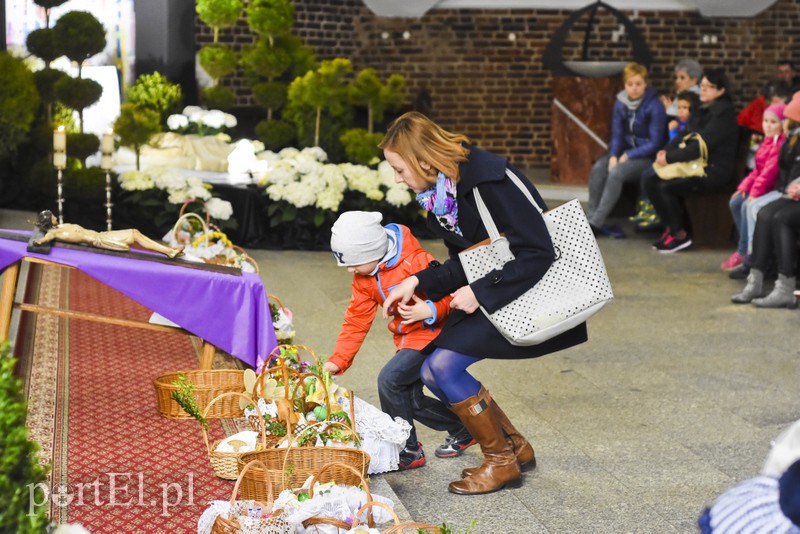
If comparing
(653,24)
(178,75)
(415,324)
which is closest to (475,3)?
(653,24)

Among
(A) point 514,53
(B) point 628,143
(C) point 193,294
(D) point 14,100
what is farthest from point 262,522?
(A) point 514,53

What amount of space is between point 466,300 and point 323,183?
16.4 ft

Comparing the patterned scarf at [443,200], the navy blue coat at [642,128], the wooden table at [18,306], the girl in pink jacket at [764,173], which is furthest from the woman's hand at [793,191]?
the patterned scarf at [443,200]

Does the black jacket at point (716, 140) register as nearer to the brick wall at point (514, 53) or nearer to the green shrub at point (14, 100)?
the green shrub at point (14, 100)

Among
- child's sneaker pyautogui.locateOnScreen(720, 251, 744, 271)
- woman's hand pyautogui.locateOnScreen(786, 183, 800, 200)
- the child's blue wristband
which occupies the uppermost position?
the child's blue wristband

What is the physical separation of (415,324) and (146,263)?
1210 mm

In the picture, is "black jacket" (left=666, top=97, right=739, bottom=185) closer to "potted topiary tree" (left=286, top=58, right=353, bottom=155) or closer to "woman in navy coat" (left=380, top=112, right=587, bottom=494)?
"potted topiary tree" (left=286, top=58, right=353, bottom=155)

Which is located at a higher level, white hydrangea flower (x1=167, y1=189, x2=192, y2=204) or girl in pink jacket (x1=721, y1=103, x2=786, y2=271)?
girl in pink jacket (x1=721, y1=103, x2=786, y2=271)

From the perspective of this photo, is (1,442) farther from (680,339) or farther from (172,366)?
(680,339)

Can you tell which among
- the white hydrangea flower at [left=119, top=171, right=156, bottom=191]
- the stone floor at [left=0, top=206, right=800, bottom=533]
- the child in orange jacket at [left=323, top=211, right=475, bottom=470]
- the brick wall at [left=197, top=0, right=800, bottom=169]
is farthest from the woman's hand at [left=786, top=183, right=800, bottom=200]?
the brick wall at [left=197, top=0, right=800, bottom=169]

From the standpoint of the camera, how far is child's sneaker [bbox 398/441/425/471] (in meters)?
3.60

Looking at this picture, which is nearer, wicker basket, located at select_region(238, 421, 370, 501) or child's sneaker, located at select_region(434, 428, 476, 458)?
wicker basket, located at select_region(238, 421, 370, 501)

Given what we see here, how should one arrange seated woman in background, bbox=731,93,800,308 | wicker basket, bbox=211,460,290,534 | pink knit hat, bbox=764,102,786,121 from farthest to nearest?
1. pink knit hat, bbox=764,102,786,121
2. seated woman in background, bbox=731,93,800,308
3. wicker basket, bbox=211,460,290,534

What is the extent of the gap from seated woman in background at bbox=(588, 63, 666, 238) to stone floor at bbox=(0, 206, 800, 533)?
1.53 metres
